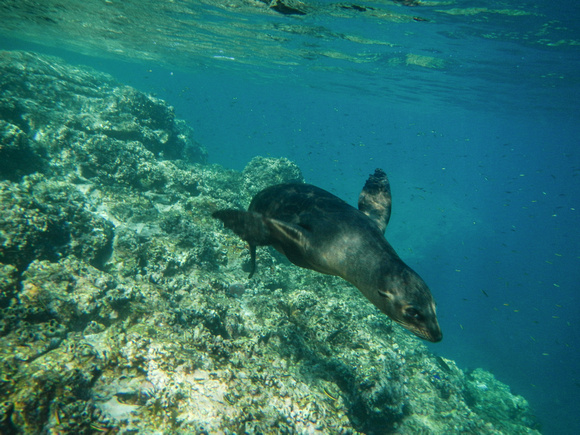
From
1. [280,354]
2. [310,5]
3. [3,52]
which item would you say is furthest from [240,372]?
[3,52]

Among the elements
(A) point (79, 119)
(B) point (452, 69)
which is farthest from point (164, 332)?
(B) point (452, 69)

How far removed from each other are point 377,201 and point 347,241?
54.0 inches

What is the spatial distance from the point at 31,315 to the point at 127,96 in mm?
15090

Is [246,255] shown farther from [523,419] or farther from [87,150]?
[523,419]

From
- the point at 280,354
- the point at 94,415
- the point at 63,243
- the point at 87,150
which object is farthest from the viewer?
the point at 87,150

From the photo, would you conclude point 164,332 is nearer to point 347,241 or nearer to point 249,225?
point 249,225

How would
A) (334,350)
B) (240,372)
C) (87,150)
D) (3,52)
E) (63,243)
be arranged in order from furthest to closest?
1. (3,52)
2. (87,150)
3. (63,243)
4. (334,350)
5. (240,372)

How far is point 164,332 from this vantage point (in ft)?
14.8

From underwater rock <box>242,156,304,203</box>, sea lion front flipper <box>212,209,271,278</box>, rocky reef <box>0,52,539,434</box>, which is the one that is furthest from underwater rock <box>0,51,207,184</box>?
sea lion front flipper <box>212,209,271,278</box>

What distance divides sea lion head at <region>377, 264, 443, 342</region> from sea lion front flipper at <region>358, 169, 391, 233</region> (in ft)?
4.14

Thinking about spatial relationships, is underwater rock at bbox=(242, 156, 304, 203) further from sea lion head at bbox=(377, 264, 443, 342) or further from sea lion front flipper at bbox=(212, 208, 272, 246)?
sea lion head at bbox=(377, 264, 443, 342)

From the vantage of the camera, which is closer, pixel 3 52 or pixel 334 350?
pixel 334 350

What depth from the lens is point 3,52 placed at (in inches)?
664

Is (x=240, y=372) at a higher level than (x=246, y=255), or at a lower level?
higher
